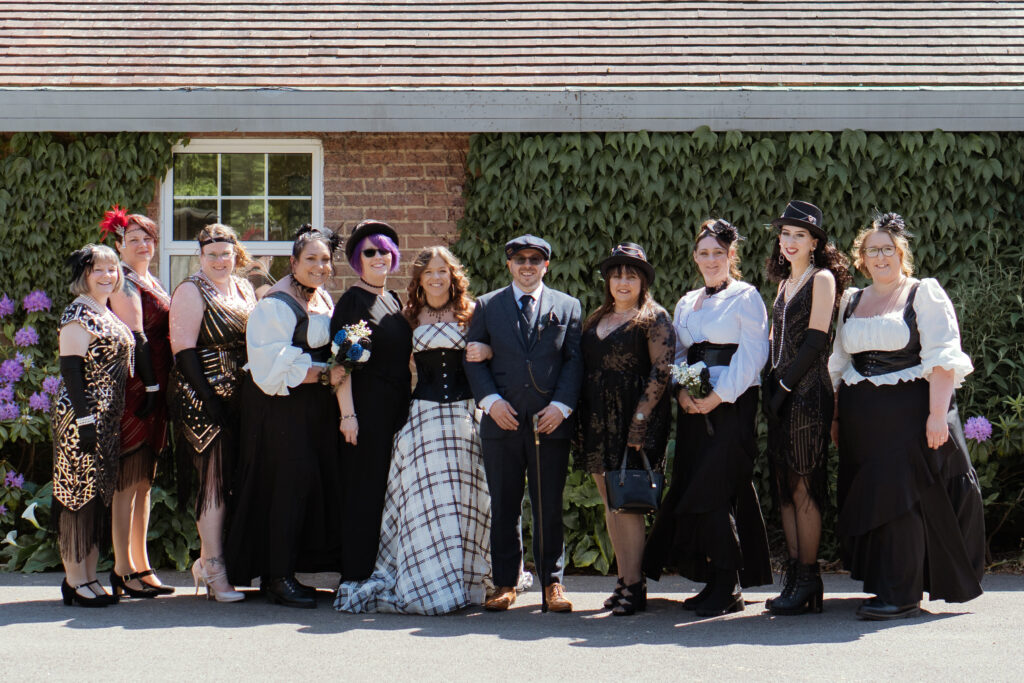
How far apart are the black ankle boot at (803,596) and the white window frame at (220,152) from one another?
14.7 feet

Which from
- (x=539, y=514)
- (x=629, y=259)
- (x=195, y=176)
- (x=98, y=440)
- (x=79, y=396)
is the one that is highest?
(x=195, y=176)

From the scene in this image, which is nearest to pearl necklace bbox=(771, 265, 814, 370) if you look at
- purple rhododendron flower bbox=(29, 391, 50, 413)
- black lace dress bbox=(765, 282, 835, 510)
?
black lace dress bbox=(765, 282, 835, 510)

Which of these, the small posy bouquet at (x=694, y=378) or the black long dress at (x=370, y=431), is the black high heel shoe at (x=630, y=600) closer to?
the small posy bouquet at (x=694, y=378)

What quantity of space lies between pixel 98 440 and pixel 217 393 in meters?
0.65

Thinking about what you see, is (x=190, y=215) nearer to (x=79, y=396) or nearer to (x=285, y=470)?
(x=79, y=396)

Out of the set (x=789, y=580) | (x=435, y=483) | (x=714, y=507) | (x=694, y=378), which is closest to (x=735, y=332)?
(x=694, y=378)

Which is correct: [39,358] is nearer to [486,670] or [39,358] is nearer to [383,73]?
[383,73]

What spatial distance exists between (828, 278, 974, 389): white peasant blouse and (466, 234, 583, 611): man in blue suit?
1427 mm

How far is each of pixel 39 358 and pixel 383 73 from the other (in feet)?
10.7

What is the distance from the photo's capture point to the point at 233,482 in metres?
6.31

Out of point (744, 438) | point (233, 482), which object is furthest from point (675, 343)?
point (233, 482)

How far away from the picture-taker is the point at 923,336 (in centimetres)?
575

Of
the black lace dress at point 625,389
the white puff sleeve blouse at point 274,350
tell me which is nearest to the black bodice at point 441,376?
the white puff sleeve blouse at point 274,350

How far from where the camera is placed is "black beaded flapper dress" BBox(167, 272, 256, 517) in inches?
243
